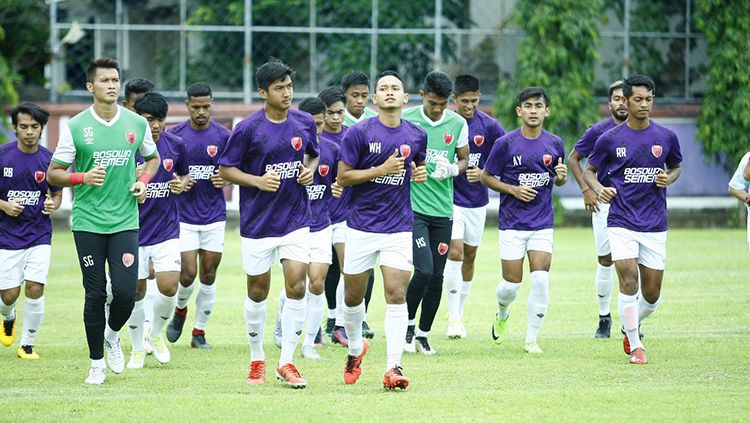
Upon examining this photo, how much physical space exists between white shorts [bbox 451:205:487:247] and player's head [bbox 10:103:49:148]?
4.40m

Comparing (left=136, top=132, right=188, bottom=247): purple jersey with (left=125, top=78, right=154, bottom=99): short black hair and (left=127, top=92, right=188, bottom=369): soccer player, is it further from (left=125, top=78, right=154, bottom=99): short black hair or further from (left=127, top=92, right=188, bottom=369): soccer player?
(left=125, top=78, right=154, bottom=99): short black hair

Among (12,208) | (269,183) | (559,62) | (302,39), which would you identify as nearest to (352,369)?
(269,183)

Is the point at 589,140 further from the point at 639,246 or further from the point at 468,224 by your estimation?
the point at 639,246

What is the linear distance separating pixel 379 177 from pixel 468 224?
3696 millimetres

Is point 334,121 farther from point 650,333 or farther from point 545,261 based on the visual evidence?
point 650,333

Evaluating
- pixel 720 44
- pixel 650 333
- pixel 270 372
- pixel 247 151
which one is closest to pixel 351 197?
pixel 247 151

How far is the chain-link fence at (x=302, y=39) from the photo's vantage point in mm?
29109

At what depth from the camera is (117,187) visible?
10.2 metres

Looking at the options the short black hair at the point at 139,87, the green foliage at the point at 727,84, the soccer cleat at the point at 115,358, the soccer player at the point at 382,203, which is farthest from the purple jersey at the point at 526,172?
the green foliage at the point at 727,84

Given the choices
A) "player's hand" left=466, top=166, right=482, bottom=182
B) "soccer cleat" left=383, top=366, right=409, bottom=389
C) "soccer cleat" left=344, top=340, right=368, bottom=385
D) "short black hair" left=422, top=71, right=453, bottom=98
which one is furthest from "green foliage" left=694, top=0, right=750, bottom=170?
"soccer cleat" left=383, top=366, right=409, bottom=389

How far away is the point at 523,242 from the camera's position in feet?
40.3

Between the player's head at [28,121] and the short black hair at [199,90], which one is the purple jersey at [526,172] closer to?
the short black hair at [199,90]

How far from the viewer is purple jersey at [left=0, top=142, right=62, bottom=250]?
1216cm

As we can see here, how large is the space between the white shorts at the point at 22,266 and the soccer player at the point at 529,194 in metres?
4.46
